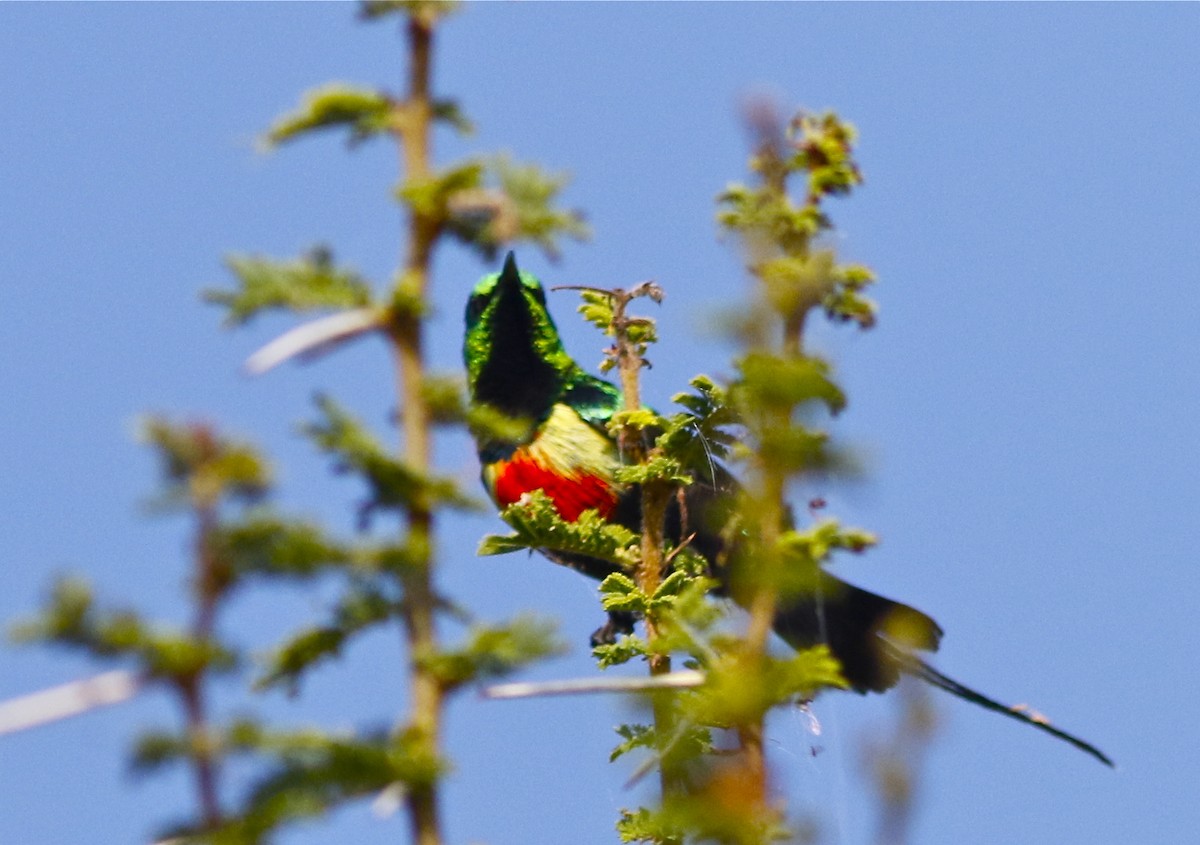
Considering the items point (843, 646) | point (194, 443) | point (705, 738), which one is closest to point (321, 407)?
point (194, 443)

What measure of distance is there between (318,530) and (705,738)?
2517 mm

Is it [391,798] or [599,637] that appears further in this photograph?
[599,637]

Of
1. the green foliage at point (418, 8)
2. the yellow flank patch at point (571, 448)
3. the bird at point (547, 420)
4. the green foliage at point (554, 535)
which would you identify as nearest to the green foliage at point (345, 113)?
the green foliage at point (418, 8)

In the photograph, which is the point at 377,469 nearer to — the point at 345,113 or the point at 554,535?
the point at 345,113

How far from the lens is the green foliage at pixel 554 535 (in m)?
4.73

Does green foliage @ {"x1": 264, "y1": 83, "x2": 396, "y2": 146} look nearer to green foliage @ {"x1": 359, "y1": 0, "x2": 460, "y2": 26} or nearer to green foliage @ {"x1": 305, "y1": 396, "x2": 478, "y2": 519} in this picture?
green foliage @ {"x1": 359, "y1": 0, "x2": 460, "y2": 26}

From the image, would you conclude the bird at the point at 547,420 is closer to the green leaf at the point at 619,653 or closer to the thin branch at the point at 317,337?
the green leaf at the point at 619,653

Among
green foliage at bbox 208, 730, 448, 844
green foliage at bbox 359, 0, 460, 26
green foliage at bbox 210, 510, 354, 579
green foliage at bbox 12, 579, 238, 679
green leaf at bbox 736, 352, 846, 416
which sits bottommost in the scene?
green foliage at bbox 208, 730, 448, 844

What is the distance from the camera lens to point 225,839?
1.90 metres

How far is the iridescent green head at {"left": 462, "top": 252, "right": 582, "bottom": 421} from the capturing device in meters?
6.99

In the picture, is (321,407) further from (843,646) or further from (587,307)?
(843,646)

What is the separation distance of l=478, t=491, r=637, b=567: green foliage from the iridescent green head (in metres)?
2.03

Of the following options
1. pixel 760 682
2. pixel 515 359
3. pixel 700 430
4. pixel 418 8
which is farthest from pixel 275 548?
pixel 515 359

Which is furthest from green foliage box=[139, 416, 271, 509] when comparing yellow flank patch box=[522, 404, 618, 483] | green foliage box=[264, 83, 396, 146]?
yellow flank patch box=[522, 404, 618, 483]
